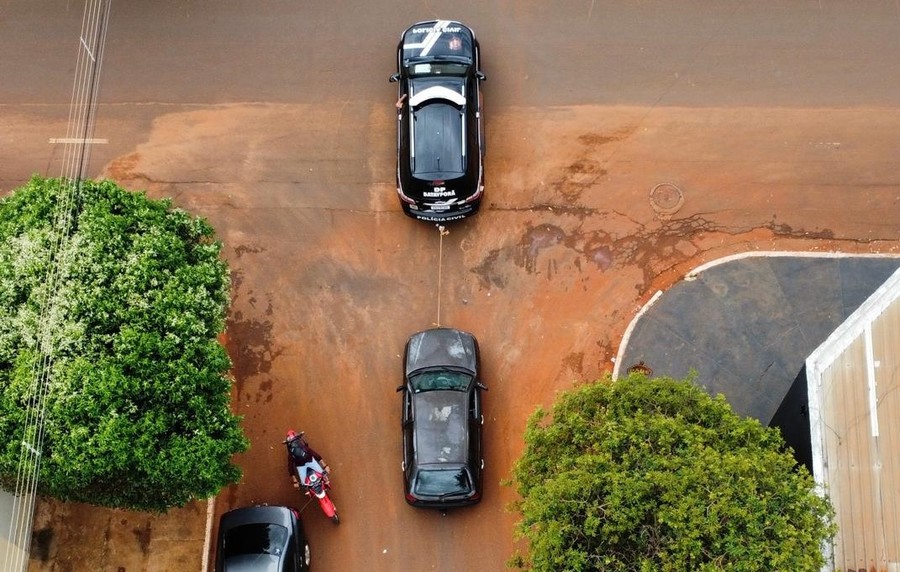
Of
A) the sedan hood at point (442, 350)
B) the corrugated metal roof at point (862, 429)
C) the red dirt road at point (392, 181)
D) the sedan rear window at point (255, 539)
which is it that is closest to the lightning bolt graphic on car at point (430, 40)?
the red dirt road at point (392, 181)

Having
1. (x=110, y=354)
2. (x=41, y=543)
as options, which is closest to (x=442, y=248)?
(x=110, y=354)

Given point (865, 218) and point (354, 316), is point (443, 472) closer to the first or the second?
point (354, 316)

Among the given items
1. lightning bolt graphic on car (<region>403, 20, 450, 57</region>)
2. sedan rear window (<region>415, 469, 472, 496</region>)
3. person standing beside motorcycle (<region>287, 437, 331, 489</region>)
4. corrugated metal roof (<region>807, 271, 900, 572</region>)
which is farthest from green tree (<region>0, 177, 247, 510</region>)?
corrugated metal roof (<region>807, 271, 900, 572</region>)

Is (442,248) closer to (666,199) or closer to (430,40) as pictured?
(430,40)

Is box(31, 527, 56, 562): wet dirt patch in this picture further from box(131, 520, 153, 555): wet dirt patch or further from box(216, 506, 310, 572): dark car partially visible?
box(216, 506, 310, 572): dark car partially visible

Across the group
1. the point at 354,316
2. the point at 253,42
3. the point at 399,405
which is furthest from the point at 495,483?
the point at 253,42
